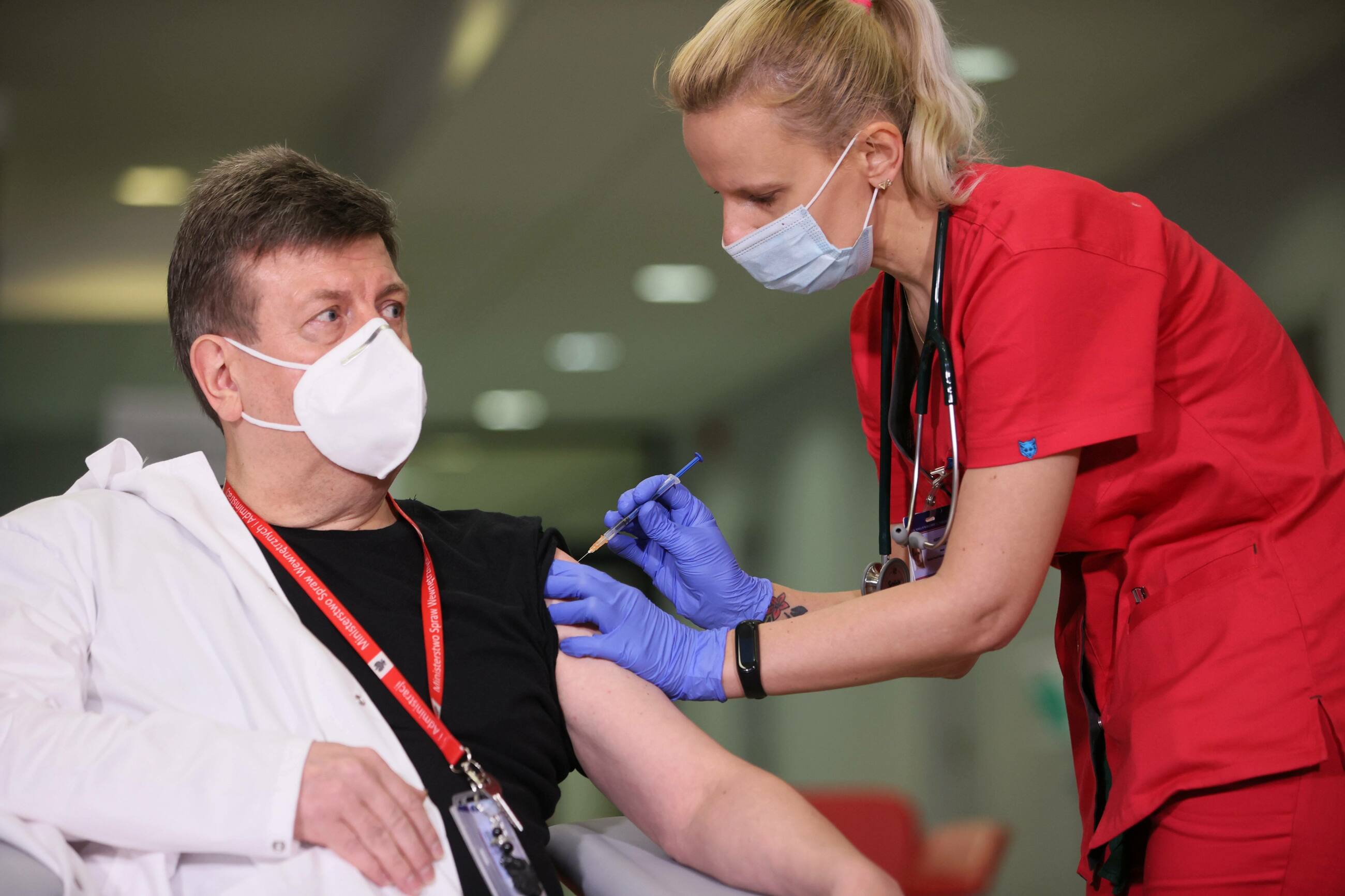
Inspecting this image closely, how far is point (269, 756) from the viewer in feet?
3.67

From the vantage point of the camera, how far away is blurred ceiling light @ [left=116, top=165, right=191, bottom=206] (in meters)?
3.27

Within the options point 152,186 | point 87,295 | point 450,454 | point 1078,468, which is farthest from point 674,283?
point 1078,468

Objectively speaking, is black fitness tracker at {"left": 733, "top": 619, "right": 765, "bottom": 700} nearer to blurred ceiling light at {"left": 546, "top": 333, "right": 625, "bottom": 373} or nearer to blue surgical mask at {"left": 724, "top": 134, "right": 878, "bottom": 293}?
blue surgical mask at {"left": 724, "top": 134, "right": 878, "bottom": 293}

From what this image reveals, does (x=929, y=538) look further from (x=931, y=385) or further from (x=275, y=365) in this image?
(x=275, y=365)

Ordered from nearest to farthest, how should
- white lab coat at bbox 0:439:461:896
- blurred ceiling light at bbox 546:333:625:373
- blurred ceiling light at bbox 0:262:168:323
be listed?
white lab coat at bbox 0:439:461:896 < blurred ceiling light at bbox 0:262:168:323 < blurred ceiling light at bbox 546:333:625:373

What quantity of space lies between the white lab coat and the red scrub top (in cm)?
87

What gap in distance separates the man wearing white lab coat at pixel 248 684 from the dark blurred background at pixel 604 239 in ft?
6.14

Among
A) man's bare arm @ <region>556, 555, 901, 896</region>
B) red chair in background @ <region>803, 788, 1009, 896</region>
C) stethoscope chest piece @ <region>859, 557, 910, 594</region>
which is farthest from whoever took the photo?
red chair in background @ <region>803, 788, 1009, 896</region>

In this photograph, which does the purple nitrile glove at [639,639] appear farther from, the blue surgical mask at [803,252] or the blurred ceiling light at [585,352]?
the blurred ceiling light at [585,352]

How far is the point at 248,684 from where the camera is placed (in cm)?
124

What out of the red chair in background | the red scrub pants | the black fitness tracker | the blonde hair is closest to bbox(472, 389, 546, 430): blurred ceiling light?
the red chair in background

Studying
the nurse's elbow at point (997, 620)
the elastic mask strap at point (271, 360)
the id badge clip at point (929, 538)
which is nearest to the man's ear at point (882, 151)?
the id badge clip at point (929, 538)

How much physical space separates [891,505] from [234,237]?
42.7 inches

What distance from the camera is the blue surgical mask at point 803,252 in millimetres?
1474
